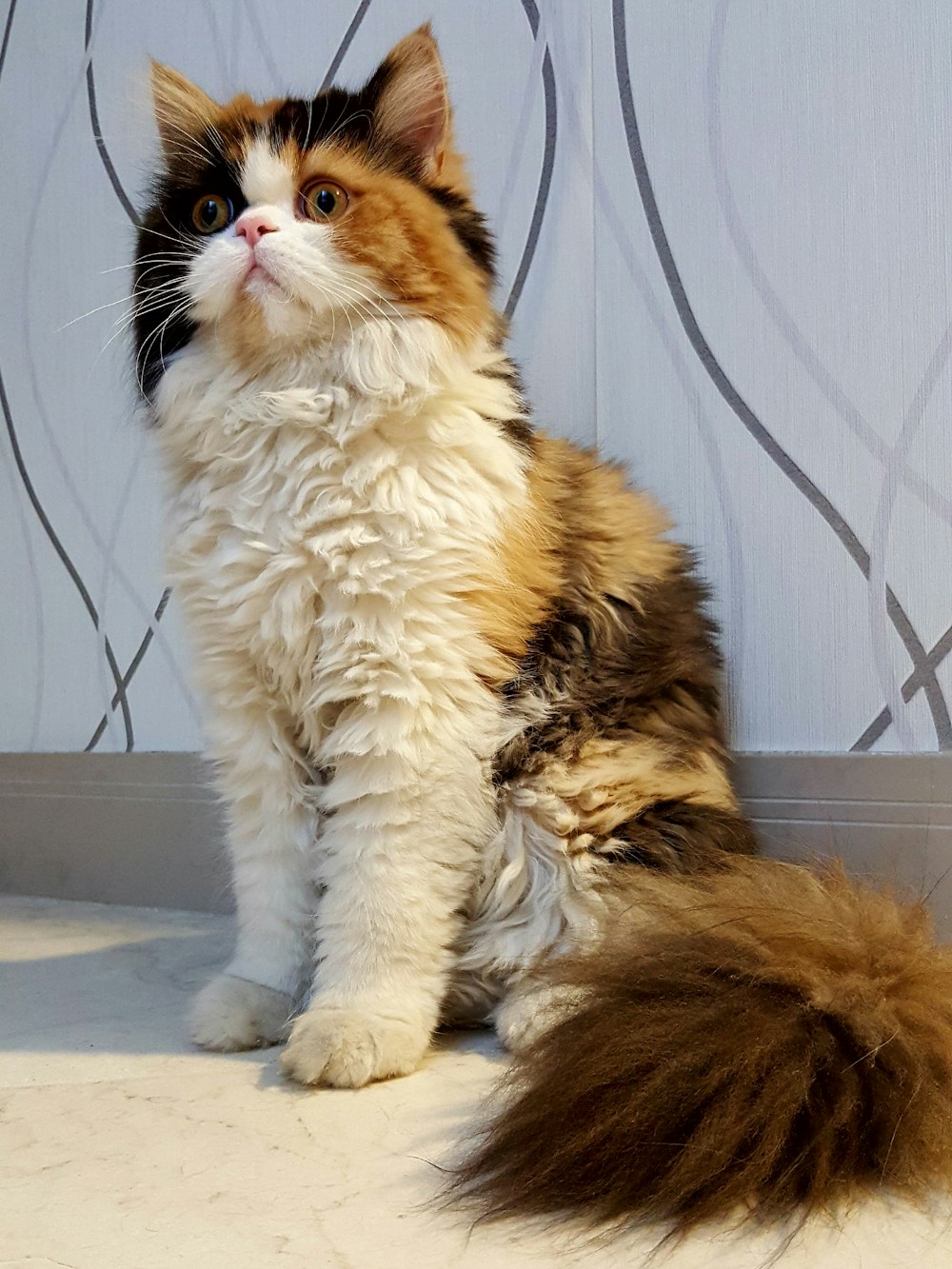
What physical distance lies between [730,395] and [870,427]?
0.22 meters

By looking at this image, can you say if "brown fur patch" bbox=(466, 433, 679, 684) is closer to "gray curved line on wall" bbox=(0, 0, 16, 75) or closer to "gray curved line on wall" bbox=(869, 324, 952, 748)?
→ "gray curved line on wall" bbox=(869, 324, 952, 748)

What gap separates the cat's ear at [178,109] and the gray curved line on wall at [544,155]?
560mm

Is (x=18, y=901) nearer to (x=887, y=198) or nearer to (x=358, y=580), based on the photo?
(x=358, y=580)

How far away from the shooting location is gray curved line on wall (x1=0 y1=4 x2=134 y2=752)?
2.24 metres

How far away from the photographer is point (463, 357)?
136cm

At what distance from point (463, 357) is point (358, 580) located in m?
0.32

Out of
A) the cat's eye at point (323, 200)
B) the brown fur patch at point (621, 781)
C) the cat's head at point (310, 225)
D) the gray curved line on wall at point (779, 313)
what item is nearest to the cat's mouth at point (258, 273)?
the cat's head at point (310, 225)

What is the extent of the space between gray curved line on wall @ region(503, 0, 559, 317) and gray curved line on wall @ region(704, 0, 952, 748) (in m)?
0.26

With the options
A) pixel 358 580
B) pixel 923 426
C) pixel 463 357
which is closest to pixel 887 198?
pixel 923 426

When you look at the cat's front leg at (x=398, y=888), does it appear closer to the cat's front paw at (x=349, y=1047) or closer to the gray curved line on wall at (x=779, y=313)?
the cat's front paw at (x=349, y=1047)

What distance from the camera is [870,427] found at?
1.55m

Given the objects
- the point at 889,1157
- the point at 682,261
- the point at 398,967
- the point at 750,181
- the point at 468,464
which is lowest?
the point at 398,967

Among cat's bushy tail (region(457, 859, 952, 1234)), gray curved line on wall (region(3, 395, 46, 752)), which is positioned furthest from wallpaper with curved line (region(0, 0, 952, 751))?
cat's bushy tail (region(457, 859, 952, 1234))

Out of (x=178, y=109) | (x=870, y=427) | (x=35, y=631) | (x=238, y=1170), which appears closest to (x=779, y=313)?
(x=870, y=427)
